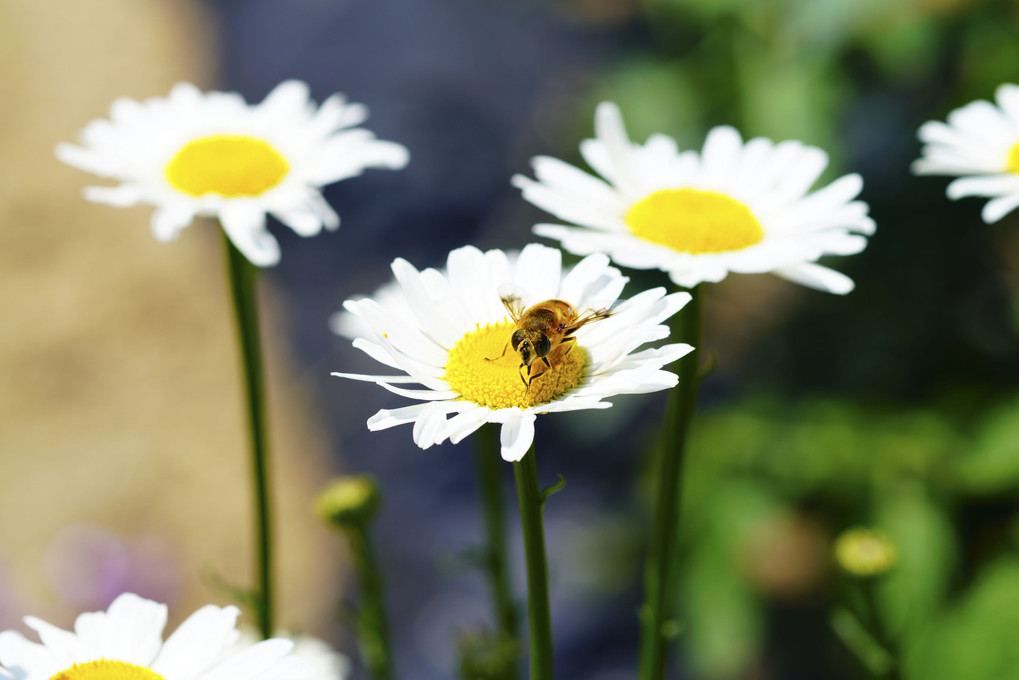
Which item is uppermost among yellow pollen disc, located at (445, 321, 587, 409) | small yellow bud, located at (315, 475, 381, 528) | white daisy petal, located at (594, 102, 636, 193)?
white daisy petal, located at (594, 102, 636, 193)

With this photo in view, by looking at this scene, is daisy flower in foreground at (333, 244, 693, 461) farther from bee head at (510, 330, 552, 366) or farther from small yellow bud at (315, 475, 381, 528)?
small yellow bud at (315, 475, 381, 528)

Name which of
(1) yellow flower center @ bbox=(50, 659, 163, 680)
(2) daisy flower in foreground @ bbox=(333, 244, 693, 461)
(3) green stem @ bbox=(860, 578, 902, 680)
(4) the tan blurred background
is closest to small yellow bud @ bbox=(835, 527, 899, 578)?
(3) green stem @ bbox=(860, 578, 902, 680)

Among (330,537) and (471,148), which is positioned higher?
(471,148)

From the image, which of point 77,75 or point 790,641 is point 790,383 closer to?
point 790,641

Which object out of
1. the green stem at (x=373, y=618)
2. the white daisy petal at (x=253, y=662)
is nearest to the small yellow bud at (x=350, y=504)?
the green stem at (x=373, y=618)

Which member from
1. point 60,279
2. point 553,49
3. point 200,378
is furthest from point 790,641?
point 60,279
